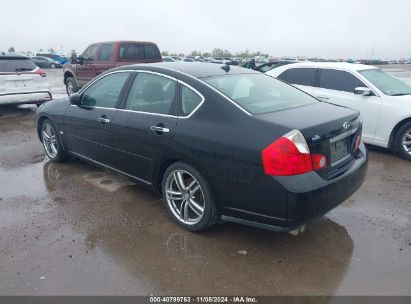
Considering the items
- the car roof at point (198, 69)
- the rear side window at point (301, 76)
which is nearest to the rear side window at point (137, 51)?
the rear side window at point (301, 76)

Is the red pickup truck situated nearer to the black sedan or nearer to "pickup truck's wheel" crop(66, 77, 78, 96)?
"pickup truck's wheel" crop(66, 77, 78, 96)

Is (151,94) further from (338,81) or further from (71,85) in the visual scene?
(71,85)

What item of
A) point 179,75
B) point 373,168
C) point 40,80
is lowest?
point 373,168

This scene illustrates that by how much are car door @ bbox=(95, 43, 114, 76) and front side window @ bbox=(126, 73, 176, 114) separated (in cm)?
762

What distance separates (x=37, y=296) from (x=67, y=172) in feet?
9.34

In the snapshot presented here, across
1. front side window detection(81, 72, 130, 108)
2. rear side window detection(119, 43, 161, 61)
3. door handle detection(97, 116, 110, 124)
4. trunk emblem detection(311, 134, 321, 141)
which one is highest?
rear side window detection(119, 43, 161, 61)

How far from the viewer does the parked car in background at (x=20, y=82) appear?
930 cm

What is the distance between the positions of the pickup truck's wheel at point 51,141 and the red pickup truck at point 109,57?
19.0ft

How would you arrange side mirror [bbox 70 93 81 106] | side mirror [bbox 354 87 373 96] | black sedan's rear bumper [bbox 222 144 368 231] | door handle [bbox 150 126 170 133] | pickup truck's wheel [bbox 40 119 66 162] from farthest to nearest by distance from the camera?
side mirror [bbox 354 87 373 96], pickup truck's wheel [bbox 40 119 66 162], side mirror [bbox 70 93 81 106], door handle [bbox 150 126 170 133], black sedan's rear bumper [bbox 222 144 368 231]

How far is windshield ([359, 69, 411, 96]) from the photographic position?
6.32 meters

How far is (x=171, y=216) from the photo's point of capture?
3773 mm

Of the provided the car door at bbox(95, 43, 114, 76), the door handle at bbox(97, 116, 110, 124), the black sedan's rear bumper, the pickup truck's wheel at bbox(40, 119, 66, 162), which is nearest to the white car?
the black sedan's rear bumper

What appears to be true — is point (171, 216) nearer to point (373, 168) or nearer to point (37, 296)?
point (37, 296)

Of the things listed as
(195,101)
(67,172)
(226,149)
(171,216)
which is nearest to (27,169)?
(67,172)
